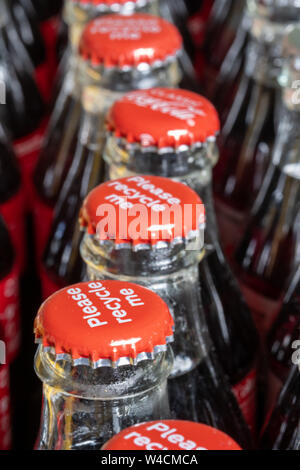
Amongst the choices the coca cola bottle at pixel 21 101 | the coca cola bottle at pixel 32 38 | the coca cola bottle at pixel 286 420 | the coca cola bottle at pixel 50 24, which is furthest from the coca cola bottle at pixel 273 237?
the coca cola bottle at pixel 50 24

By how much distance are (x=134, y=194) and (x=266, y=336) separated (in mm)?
380

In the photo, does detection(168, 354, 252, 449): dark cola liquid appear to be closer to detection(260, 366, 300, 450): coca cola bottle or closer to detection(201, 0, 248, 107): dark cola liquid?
detection(260, 366, 300, 450): coca cola bottle

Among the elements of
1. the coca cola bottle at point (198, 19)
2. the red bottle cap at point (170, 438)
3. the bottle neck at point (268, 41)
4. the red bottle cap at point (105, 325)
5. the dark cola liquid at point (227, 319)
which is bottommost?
the coca cola bottle at point (198, 19)

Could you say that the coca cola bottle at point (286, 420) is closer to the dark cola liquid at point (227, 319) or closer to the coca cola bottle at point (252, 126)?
the dark cola liquid at point (227, 319)

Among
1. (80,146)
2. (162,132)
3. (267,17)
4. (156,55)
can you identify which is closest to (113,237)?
(162,132)

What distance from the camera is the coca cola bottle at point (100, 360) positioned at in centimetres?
58

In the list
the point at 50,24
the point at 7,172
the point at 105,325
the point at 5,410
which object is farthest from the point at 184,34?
the point at 105,325

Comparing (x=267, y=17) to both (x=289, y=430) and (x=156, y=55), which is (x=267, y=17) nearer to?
(x=156, y=55)

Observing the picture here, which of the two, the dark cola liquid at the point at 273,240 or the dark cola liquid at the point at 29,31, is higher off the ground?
the dark cola liquid at the point at 29,31

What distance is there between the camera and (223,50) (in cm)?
165

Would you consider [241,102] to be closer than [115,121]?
No

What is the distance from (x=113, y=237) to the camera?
691 mm

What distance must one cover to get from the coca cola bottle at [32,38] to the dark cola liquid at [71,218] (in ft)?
Result: 1.59

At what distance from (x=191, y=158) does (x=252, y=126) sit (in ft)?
1.49
